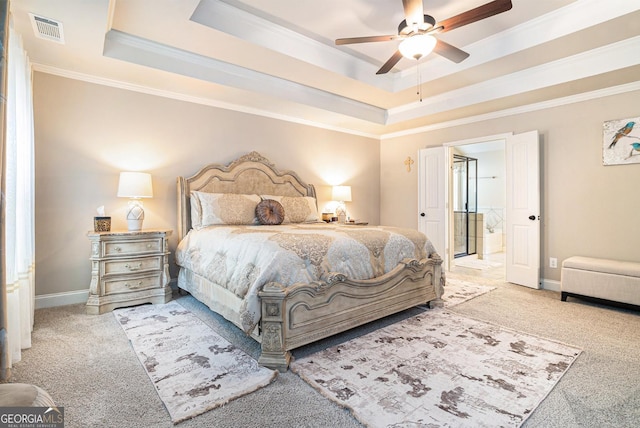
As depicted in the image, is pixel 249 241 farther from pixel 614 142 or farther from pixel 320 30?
pixel 614 142

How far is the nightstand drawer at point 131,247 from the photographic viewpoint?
3.00 metres

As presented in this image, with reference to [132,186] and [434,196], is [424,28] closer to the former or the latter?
[132,186]

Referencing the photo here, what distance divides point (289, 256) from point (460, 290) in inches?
108

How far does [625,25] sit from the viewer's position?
8.78ft

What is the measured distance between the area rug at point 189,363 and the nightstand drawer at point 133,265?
0.42m

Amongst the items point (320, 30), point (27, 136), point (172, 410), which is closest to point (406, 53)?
point (320, 30)

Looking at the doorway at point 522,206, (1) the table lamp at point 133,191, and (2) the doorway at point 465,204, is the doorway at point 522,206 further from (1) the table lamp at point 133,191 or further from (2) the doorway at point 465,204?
(1) the table lamp at point 133,191

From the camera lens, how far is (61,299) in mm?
3205

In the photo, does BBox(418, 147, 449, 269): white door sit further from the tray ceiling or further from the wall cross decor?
the tray ceiling

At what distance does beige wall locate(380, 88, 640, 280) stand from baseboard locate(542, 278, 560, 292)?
0.16 ft

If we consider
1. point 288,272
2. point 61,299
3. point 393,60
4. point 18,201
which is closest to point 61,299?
point 61,299

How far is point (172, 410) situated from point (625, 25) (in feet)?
14.6

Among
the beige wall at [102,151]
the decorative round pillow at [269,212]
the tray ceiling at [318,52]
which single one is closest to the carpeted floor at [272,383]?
the beige wall at [102,151]

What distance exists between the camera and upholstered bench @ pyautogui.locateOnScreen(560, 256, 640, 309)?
120 inches
